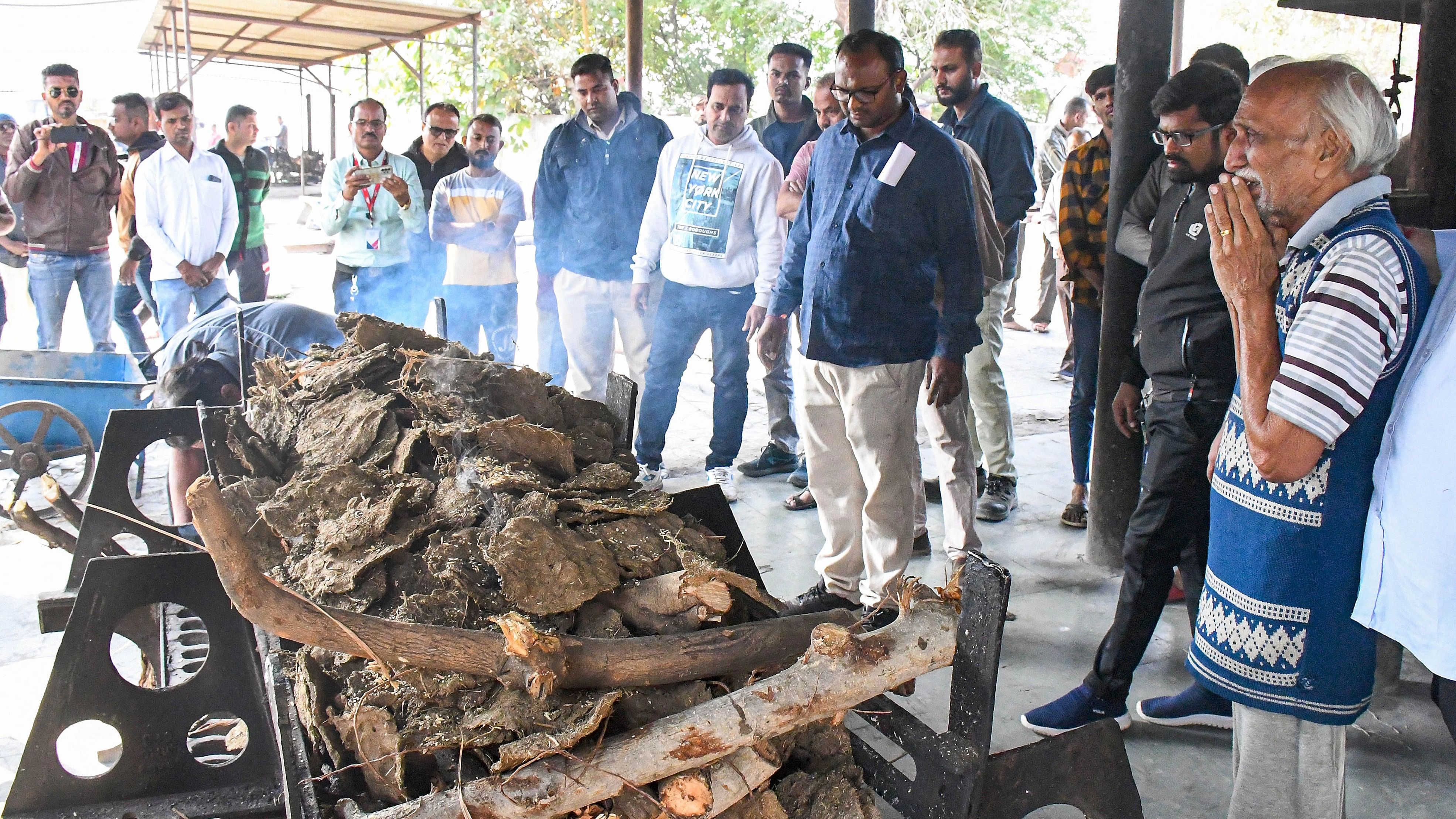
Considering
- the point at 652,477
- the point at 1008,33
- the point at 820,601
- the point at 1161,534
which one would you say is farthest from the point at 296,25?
the point at 1008,33

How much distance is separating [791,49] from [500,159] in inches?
468

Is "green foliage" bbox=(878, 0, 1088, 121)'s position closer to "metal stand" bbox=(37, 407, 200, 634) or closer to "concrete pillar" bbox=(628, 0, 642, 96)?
"concrete pillar" bbox=(628, 0, 642, 96)

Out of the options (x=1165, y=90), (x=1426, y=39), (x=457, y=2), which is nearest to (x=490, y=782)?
(x=1165, y=90)

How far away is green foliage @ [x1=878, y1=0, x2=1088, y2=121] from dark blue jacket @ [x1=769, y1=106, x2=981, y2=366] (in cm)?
1329

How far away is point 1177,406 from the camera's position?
107 inches

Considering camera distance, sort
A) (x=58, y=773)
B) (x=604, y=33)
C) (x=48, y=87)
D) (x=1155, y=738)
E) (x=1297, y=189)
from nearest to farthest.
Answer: (x=1297, y=189) → (x=58, y=773) → (x=1155, y=738) → (x=48, y=87) → (x=604, y=33)

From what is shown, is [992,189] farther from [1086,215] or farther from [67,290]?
[67,290]

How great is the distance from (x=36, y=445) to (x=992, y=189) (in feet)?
15.8

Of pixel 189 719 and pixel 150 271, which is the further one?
pixel 150 271

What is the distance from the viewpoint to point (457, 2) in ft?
44.6

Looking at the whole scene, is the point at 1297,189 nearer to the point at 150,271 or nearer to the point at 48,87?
the point at 150,271

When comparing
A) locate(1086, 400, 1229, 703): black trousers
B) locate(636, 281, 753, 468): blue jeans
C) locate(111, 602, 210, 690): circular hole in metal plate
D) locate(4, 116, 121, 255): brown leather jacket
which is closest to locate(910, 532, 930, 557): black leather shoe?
locate(636, 281, 753, 468): blue jeans

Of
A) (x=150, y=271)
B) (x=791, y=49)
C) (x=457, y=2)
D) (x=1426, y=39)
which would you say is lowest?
(x=150, y=271)

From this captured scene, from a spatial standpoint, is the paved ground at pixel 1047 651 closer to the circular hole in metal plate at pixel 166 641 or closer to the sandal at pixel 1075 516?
the sandal at pixel 1075 516
